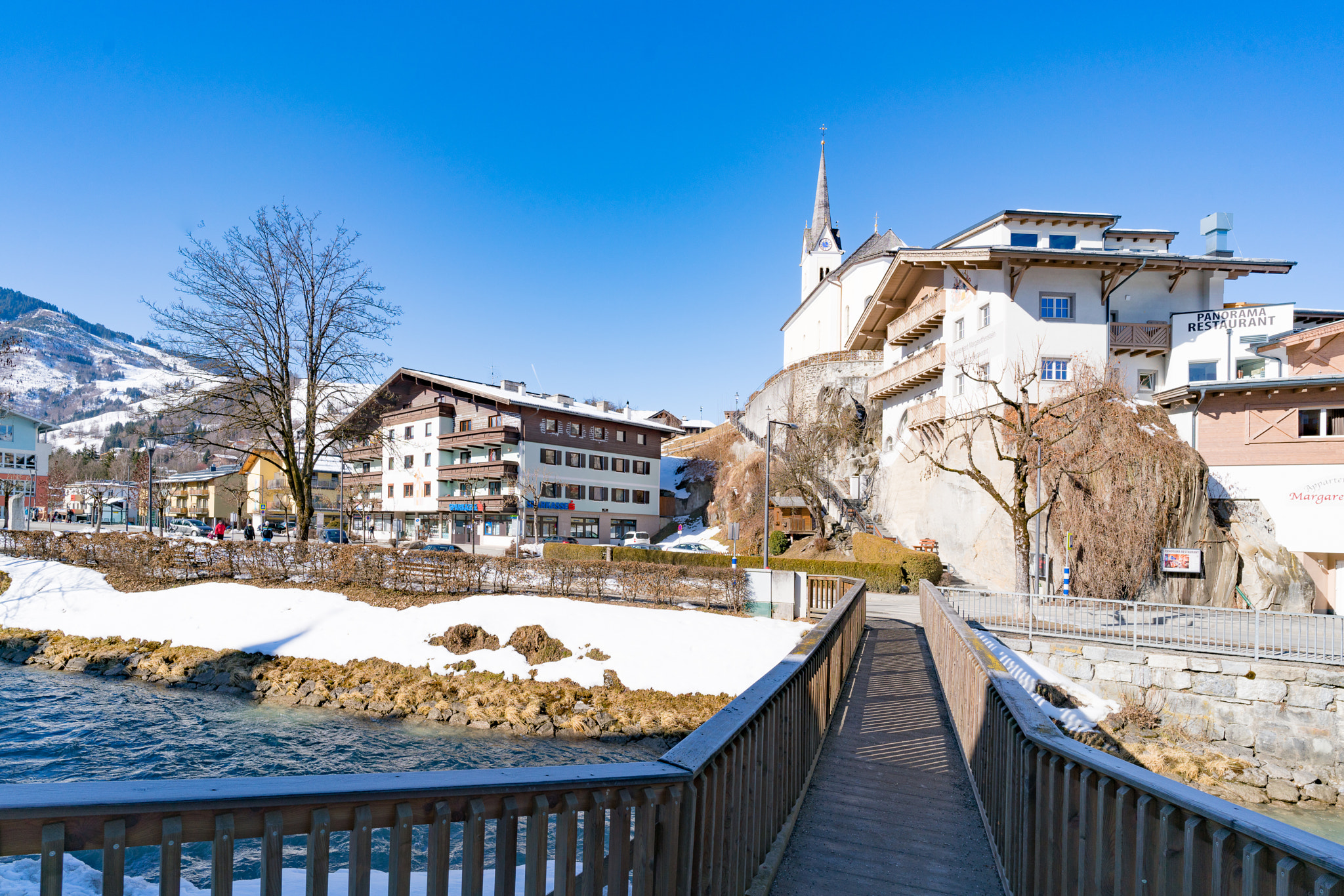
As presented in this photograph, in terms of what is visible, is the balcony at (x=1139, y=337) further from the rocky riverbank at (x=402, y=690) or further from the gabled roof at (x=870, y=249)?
the gabled roof at (x=870, y=249)

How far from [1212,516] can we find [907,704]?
2379 centimetres

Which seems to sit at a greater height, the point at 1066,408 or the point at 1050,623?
the point at 1066,408

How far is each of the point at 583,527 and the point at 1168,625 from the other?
38257mm

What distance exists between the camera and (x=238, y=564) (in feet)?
82.3

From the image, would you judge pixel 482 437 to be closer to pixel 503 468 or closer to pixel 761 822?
pixel 503 468

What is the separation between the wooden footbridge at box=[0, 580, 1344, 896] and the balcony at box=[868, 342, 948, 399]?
1169 inches

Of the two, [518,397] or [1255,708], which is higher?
[518,397]

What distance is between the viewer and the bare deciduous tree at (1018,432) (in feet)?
75.0

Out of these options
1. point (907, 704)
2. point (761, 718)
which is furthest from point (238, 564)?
point (761, 718)

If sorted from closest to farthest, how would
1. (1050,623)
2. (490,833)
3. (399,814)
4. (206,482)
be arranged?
(399,814), (490,833), (1050,623), (206,482)

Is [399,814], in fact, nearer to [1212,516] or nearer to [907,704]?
[907,704]

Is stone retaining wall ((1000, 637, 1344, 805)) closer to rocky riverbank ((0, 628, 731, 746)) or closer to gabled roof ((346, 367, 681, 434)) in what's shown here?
rocky riverbank ((0, 628, 731, 746))

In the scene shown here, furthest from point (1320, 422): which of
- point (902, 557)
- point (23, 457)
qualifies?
point (23, 457)

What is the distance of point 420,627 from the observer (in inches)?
784
